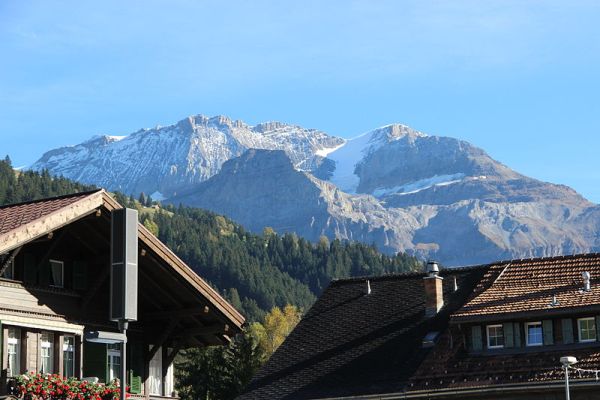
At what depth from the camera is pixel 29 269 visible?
30625 millimetres

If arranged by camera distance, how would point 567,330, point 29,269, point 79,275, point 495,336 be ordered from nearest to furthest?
point 29,269 < point 79,275 < point 567,330 < point 495,336

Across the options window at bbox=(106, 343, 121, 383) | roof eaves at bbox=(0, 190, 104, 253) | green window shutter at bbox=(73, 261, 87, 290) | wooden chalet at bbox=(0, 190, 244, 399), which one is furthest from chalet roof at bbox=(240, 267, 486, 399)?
roof eaves at bbox=(0, 190, 104, 253)

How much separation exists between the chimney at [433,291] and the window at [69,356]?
72.6 feet

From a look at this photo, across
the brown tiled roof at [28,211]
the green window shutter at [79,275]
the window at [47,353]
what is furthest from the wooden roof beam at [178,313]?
the brown tiled roof at [28,211]

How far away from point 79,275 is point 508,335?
18811 millimetres

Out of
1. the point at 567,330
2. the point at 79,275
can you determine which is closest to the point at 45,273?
the point at 79,275

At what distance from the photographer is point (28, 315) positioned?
30.2 meters

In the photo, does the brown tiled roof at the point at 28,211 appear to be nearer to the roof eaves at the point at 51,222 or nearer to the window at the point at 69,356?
the roof eaves at the point at 51,222

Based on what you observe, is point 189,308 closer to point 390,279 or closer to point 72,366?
point 72,366

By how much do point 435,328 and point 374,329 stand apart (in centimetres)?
303

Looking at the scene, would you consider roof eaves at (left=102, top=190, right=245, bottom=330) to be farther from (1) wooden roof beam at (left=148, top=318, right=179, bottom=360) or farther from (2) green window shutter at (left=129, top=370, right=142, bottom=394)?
(2) green window shutter at (left=129, top=370, right=142, bottom=394)

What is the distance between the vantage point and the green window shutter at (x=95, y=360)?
31.9 meters

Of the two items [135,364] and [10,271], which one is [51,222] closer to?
[10,271]

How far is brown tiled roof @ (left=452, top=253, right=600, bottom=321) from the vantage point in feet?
149
